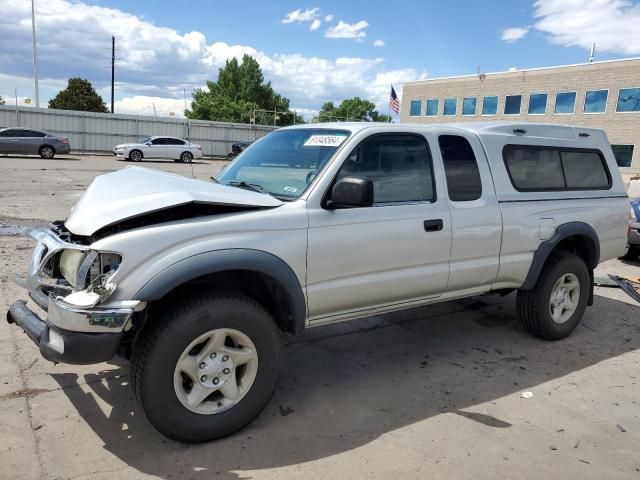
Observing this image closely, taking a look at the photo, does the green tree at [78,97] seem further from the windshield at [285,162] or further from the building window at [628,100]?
the windshield at [285,162]

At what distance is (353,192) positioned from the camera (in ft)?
10.4

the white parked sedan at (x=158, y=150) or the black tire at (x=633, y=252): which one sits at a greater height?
the white parked sedan at (x=158, y=150)

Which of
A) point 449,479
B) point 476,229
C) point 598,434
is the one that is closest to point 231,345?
point 449,479

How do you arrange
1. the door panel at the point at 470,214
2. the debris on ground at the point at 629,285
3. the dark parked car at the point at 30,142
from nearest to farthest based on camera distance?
the door panel at the point at 470,214, the debris on ground at the point at 629,285, the dark parked car at the point at 30,142

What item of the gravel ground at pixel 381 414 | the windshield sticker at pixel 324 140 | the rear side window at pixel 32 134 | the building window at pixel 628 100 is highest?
the building window at pixel 628 100

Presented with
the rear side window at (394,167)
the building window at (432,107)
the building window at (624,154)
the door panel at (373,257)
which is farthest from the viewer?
the building window at (432,107)

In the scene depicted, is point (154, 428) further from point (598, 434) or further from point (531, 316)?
point (531, 316)

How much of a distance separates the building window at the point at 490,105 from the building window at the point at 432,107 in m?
5.12

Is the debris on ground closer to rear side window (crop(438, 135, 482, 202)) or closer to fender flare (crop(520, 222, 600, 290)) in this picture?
fender flare (crop(520, 222, 600, 290))

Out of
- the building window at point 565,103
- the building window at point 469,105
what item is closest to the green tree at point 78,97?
the building window at point 469,105

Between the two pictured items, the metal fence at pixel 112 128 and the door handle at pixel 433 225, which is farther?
the metal fence at pixel 112 128

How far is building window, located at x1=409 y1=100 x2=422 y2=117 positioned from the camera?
169ft

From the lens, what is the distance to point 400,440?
10.5 ft

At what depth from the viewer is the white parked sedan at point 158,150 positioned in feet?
92.1
